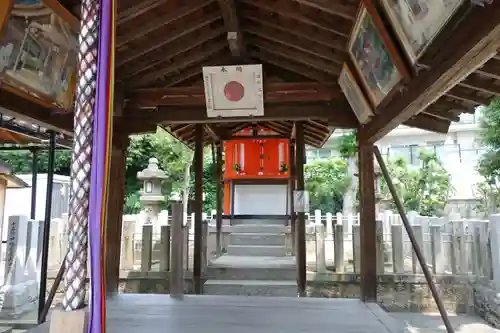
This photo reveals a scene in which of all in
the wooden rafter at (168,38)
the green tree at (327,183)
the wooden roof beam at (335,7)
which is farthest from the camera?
the green tree at (327,183)

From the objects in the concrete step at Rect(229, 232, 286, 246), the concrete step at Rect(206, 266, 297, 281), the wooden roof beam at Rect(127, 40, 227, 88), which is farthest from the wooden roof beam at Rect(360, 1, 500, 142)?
the concrete step at Rect(229, 232, 286, 246)

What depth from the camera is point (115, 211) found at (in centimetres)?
545

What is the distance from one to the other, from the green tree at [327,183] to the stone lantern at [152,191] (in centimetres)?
1029

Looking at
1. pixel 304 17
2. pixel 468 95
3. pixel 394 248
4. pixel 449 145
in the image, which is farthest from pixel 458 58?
pixel 449 145

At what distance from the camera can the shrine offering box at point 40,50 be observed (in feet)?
9.78

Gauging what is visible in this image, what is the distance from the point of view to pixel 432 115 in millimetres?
5012

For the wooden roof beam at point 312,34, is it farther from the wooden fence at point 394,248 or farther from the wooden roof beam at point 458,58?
the wooden fence at point 394,248

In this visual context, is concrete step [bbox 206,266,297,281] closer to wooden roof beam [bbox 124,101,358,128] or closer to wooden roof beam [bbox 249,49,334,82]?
wooden roof beam [bbox 124,101,358,128]

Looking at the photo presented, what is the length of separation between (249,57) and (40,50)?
2873 mm

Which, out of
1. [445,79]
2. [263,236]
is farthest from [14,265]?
[445,79]

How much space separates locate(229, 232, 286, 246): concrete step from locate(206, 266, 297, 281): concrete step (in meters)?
1.89

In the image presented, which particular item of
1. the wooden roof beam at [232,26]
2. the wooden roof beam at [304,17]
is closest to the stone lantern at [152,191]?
the wooden roof beam at [232,26]

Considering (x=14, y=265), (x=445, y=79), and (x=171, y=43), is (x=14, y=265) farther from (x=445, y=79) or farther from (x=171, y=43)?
(x=445, y=79)

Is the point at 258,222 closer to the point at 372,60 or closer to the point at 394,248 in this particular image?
the point at 394,248
